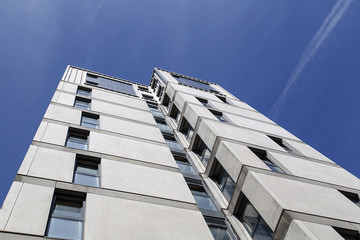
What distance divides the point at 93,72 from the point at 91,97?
36.4ft

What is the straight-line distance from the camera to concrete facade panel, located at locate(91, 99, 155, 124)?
70.4 feet

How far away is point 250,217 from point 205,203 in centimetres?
263

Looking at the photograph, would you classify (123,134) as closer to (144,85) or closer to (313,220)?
(313,220)

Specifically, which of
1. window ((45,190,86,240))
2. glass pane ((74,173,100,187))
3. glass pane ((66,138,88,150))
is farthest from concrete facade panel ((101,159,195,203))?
glass pane ((66,138,88,150))

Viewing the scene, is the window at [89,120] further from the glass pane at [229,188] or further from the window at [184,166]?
the glass pane at [229,188]

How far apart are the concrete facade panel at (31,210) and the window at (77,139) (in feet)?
14.6

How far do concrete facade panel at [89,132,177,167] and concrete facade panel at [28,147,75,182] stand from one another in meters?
1.70

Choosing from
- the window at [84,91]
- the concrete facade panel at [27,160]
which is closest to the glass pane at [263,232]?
the concrete facade panel at [27,160]

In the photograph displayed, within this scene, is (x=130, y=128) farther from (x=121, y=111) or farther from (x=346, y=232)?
(x=346, y=232)

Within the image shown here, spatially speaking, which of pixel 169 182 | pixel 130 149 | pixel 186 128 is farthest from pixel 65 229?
pixel 186 128

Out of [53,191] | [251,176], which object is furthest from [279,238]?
[53,191]

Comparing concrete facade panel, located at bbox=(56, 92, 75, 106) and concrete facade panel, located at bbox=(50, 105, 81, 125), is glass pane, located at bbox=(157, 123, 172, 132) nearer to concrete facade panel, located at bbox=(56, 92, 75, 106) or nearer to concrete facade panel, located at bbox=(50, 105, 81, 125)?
concrete facade panel, located at bbox=(56, 92, 75, 106)

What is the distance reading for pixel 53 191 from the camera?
1090 centimetres

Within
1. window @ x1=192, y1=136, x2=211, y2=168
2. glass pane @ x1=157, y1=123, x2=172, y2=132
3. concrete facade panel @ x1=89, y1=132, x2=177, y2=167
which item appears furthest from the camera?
glass pane @ x1=157, y1=123, x2=172, y2=132
